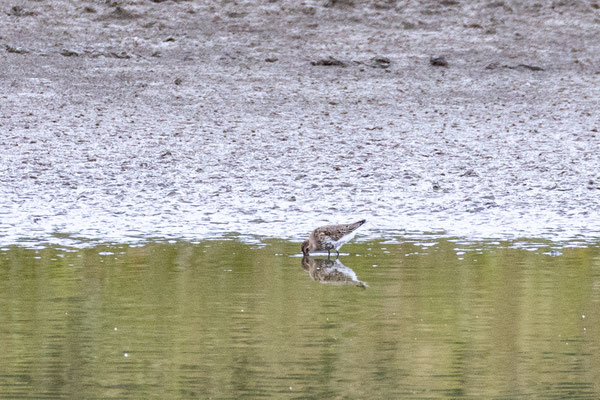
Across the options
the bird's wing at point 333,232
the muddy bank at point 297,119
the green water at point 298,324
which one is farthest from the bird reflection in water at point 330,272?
the muddy bank at point 297,119

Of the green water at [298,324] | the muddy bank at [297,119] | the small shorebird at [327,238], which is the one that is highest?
the muddy bank at [297,119]

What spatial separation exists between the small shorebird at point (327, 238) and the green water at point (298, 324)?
0.15 metres

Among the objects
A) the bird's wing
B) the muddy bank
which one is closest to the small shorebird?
the bird's wing

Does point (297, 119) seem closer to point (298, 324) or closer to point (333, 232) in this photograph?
point (333, 232)

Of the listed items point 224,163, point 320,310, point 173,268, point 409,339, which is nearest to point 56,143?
point 224,163

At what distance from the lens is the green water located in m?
5.04

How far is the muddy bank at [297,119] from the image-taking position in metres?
11.5

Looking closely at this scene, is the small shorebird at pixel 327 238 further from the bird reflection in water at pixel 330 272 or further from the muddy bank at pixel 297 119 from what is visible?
the muddy bank at pixel 297 119

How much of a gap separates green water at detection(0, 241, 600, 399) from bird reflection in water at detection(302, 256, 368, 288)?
0.02 metres

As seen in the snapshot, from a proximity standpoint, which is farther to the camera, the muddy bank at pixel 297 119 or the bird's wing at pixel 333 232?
the muddy bank at pixel 297 119

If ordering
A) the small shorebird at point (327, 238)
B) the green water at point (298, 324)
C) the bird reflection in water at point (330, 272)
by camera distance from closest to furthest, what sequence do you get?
1. the green water at point (298, 324)
2. the bird reflection in water at point (330, 272)
3. the small shorebird at point (327, 238)

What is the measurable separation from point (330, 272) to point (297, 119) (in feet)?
26.3

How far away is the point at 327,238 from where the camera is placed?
904cm

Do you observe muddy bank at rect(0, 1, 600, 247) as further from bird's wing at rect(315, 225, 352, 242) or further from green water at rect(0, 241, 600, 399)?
green water at rect(0, 241, 600, 399)
